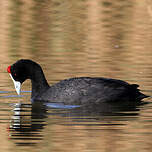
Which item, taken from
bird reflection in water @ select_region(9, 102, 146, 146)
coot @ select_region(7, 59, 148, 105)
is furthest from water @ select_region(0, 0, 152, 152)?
coot @ select_region(7, 59, 148, 105)

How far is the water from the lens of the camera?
1189cm

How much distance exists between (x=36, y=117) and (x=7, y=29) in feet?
46.2

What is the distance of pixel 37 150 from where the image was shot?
1109 centimetres

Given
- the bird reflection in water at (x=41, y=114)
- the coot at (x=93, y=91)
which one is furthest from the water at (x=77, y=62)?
the coot at (x=93, y=91)

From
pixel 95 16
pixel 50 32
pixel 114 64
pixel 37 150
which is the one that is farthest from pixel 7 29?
pixel 37 150

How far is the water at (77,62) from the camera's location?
11.9 metres

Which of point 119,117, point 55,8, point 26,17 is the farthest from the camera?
point 55,8

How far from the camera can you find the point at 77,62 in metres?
20.0

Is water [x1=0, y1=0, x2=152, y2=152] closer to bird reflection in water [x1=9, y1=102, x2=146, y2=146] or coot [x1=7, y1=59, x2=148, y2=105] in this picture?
bird reflection in water [x1=9, y1=102, x2=146, y2=146]

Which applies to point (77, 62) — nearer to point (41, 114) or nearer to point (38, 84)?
point (38, 84)

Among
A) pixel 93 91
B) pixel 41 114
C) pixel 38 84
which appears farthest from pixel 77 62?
pixel 41 114

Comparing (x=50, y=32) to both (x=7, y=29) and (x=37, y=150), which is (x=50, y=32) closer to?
(x=7, y=29)

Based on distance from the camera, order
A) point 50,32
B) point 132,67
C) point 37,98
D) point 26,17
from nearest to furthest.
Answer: point 37,98 → point 132,67 → point 50,32 → point 26,17

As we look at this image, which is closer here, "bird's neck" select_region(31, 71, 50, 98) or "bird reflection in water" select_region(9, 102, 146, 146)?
"bird reflection in water" select_region(9, 102, 146, 146)
